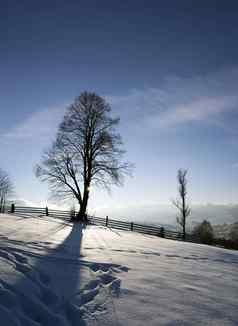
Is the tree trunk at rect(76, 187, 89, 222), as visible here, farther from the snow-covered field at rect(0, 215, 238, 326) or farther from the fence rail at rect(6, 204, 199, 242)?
the snow-covered field at rect(0, 215, 238, 326)

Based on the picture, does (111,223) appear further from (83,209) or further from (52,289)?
(52,289)

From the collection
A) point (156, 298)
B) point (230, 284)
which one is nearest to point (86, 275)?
point (156, 298)

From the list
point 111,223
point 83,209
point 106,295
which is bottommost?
point 111,223

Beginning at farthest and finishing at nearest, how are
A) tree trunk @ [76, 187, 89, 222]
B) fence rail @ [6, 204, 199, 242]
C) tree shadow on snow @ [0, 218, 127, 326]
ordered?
fence rail @ [6, 204, 199, 242], tree trunk @ [76, 187, 89, 222], tree shadow on snow @ [0, 218, 127, 326]

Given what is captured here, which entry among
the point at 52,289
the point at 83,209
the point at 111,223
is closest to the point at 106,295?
the point at 52,289

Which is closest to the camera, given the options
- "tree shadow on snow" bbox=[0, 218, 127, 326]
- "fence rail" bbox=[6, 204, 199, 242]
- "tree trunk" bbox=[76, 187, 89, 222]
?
"tree shadow on snow" bbox=[0, 218, 127, 326]

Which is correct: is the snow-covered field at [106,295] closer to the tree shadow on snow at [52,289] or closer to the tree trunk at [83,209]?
the tree shadow on snow at [52,289]

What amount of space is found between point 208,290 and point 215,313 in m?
1.08

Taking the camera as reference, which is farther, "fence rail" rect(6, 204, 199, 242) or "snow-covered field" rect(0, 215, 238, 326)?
"fence rail" rect(6, 204, 199, 242)

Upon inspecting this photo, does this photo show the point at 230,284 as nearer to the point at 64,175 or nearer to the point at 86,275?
the point at 86,275

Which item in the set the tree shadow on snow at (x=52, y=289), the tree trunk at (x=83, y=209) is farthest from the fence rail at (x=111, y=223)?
the tree shadow on snow at (x=52, y=289)

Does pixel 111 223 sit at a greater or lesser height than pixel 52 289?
lesser

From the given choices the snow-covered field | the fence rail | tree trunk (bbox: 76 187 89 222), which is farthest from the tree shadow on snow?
the fence rail

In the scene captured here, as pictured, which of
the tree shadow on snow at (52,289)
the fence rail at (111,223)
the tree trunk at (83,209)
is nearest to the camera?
the tree shadow on snow at (52,289)
